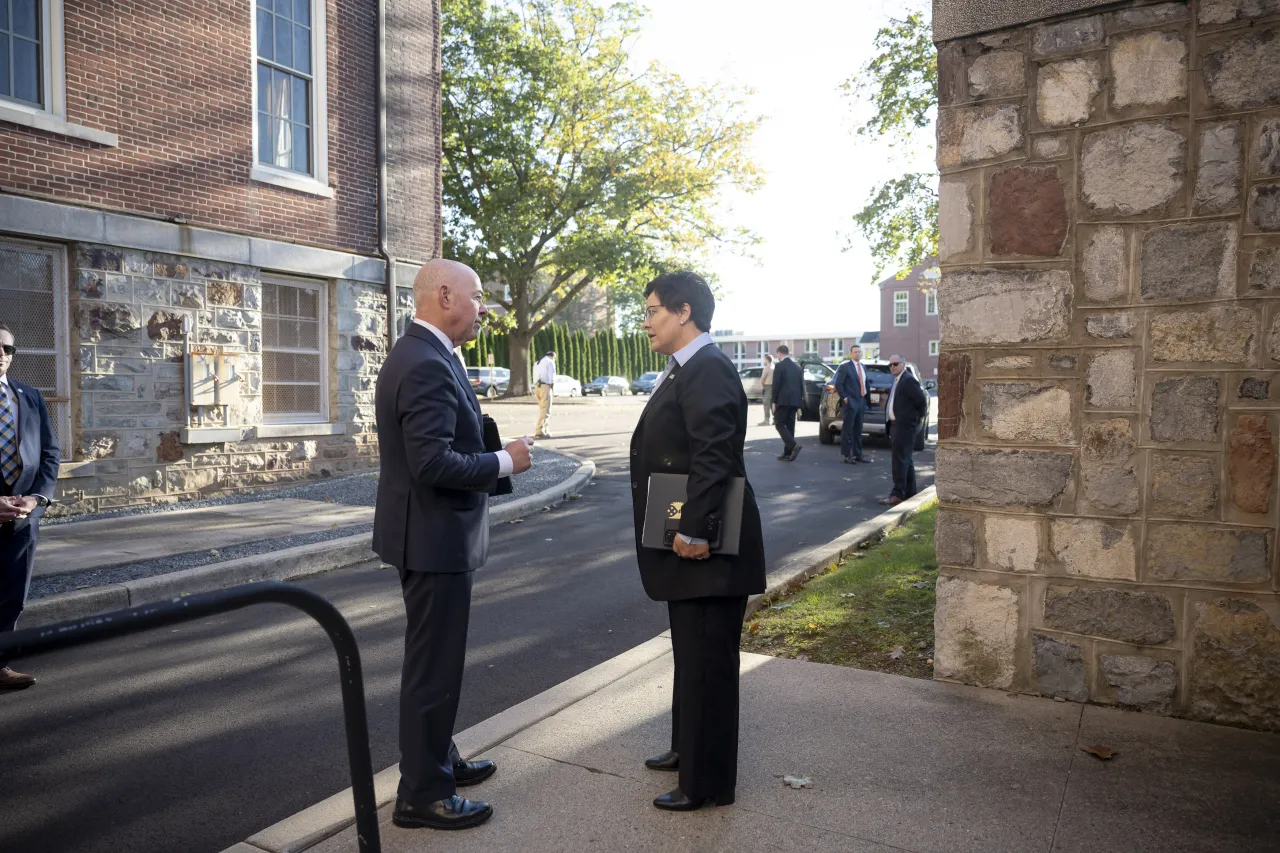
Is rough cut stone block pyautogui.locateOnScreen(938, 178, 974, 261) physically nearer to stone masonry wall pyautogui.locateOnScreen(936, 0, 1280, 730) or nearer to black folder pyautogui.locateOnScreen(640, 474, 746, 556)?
stone masonry wall pyautogui.locateOnScreen(936, 0, 1280, 730)

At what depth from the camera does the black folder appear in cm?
317

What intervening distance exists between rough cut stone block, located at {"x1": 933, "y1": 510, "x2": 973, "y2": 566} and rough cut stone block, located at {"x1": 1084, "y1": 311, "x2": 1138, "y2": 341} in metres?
1.01

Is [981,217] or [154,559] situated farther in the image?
[154,559]

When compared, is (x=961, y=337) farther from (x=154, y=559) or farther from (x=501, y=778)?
(x=154, y=559)

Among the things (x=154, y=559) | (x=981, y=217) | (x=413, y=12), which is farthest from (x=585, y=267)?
(x=981, y=217)

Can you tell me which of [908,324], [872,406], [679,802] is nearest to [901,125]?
[872,406]

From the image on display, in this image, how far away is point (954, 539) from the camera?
4.38 meters

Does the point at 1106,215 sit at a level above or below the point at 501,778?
above

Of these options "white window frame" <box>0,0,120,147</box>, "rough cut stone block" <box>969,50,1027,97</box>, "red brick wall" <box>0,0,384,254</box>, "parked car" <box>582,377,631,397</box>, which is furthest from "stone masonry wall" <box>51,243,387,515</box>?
"parked car" <box>582,377,631,397</box>

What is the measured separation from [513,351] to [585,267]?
672 centimetres

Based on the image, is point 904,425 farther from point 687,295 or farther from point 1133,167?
point 687,295

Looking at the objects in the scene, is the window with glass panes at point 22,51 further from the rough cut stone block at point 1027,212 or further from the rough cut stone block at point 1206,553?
the rough cut stone block at point 1206,553

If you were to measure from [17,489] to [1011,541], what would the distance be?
4.87m

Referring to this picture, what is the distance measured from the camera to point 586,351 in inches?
2168
